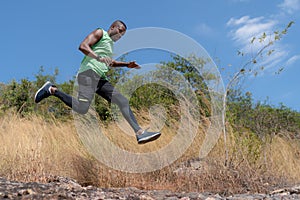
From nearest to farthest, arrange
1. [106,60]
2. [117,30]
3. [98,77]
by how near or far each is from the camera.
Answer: [106,60] → [98,77] → [117,30]

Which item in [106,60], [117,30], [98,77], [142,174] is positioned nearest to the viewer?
[106,60]

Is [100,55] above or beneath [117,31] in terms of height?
beneath

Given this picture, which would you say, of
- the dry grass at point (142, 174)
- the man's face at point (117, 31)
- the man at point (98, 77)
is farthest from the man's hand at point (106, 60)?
the dry grass at point (142, 174)

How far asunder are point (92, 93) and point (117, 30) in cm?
96

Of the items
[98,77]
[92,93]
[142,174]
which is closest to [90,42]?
[98,77]

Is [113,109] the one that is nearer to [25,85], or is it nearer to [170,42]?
[170,42]

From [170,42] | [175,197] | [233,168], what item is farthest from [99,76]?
[233,168]

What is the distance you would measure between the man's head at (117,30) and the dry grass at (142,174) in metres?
1.91

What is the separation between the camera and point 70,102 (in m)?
5.11

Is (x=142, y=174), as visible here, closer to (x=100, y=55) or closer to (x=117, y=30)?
(x=100, y=55)

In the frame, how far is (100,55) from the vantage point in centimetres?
504

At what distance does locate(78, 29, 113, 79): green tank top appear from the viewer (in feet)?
16.4

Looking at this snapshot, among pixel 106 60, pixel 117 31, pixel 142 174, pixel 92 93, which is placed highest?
pixel 117 31

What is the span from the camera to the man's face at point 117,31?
206 inches
